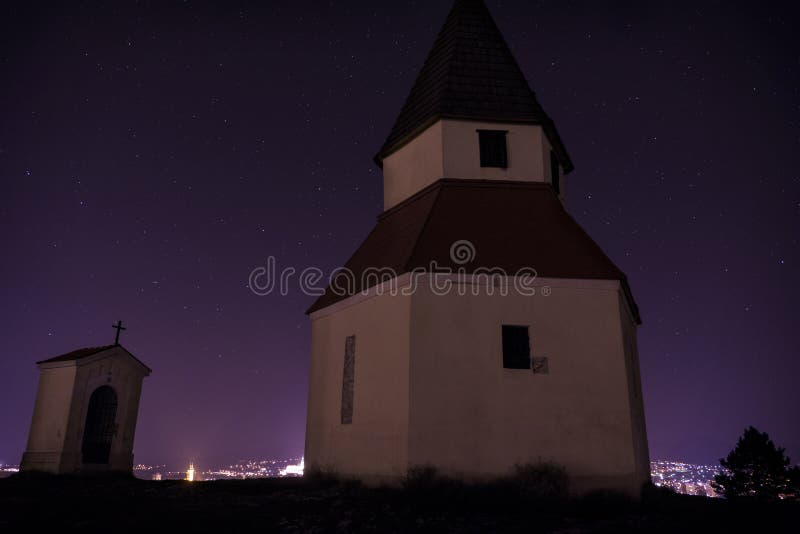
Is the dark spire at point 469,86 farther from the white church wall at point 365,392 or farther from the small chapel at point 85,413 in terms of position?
the small chapel at point 85,413

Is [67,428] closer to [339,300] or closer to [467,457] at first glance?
[339,300]

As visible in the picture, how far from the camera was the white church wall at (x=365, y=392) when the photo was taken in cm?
1308

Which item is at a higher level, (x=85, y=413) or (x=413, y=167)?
(x=413, y=167)

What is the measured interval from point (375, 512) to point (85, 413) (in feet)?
50.5

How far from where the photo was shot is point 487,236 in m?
14.9

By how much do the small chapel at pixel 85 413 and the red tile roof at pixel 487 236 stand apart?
31.8 feet

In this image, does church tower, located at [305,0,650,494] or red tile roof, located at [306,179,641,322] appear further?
red tile roof, located at [306,179,641,322]

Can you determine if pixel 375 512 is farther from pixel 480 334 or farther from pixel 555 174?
pixel 555 174

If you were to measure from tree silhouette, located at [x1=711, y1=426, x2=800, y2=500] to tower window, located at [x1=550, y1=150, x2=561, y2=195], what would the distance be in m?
21.2

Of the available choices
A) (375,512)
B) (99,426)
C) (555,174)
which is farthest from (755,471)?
(99,426)

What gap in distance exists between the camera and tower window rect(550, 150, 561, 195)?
17906 millimetres

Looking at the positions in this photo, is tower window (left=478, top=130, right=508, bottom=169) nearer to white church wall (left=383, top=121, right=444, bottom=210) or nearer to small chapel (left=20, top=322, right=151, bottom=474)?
white church wall (left=383, top=121, right=444, bottom=210)

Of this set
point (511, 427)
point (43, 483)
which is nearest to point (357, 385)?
point (511, 427)

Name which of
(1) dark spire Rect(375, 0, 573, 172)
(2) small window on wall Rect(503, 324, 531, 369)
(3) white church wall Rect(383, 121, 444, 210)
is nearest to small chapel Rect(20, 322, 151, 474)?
(3) white church wall Rect(383, 121, 444, 210)
